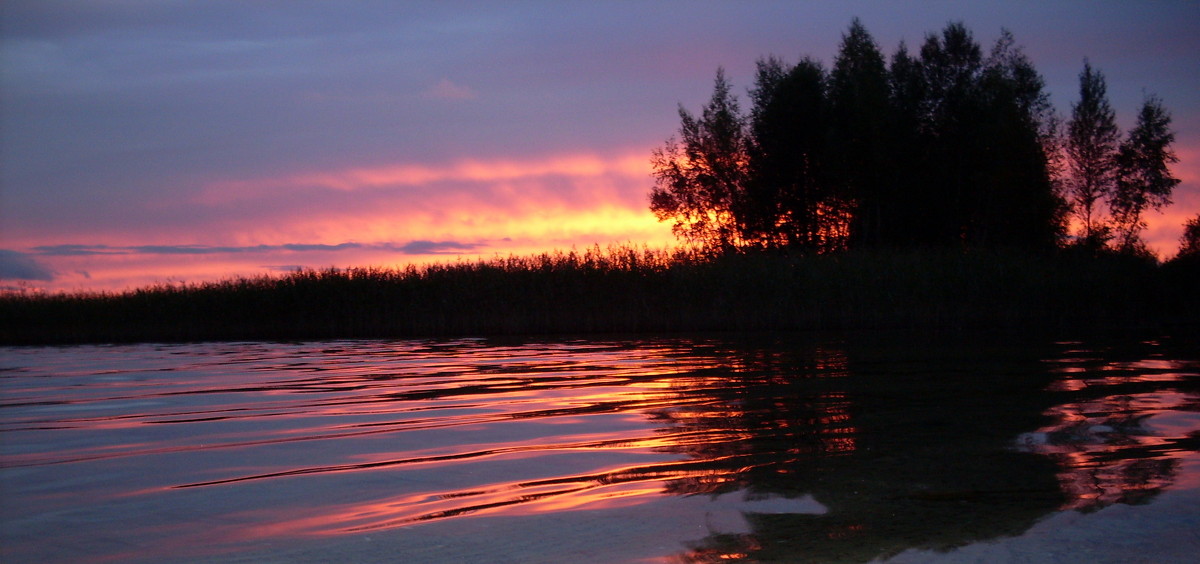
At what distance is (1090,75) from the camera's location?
1495 inches

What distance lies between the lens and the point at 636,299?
22.3m

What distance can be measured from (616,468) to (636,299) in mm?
17421

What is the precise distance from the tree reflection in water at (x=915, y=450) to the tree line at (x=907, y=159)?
2579cm

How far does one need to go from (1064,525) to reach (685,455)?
83.6 inches

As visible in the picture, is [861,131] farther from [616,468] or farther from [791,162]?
[616,468]

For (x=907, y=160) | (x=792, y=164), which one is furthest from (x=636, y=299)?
(x=907, y=160)

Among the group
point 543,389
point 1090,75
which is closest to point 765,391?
point 543,389

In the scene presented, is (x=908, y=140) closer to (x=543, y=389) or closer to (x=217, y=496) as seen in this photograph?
(x=543, y=389)

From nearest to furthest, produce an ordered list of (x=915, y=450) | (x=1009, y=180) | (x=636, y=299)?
(x=915, y=450) → (x=636, y=299) → (x=1009, y=180)

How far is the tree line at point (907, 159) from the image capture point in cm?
3403

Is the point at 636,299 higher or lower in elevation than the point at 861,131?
lower

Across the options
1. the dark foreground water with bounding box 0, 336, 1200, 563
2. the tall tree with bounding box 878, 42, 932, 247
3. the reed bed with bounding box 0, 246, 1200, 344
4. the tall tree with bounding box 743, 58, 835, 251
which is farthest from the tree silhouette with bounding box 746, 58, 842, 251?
the dark foreground water with bounding box 0, 336, 1200, 563

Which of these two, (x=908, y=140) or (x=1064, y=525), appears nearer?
(x=1064, y=525)

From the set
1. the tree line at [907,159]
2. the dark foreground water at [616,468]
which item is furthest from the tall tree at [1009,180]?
the dark foreground water at [616,468]
